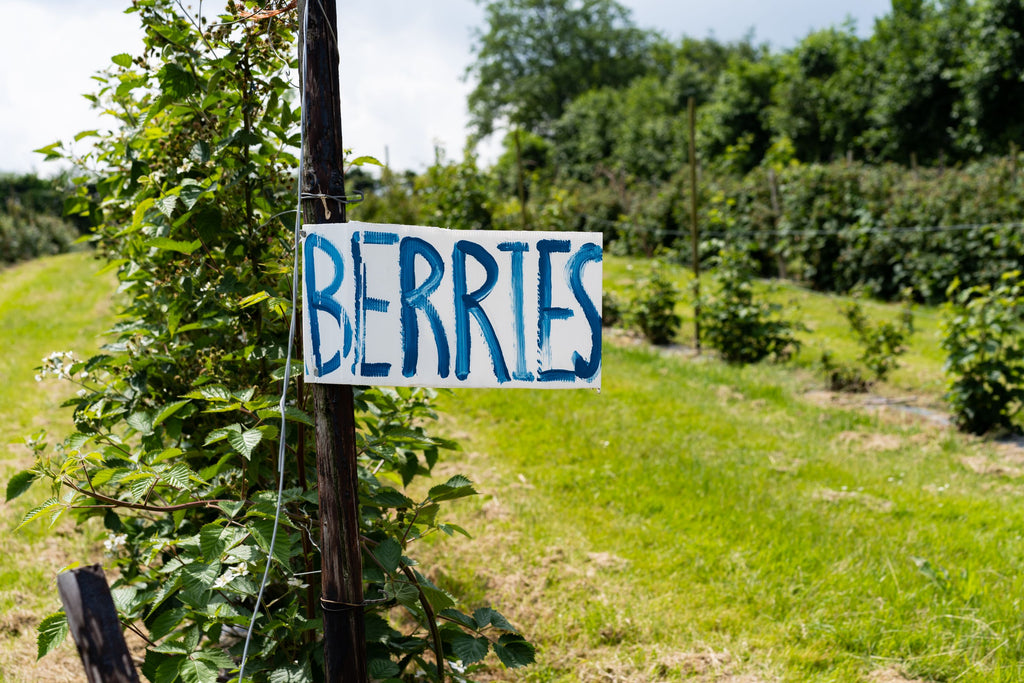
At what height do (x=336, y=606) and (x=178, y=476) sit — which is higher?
(x=178, y=476)

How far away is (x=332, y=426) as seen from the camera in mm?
1442

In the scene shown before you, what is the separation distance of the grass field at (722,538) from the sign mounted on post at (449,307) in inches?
58.5

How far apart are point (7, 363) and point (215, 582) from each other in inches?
270

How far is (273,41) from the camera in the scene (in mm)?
1875

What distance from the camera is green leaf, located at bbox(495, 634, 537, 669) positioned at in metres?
1.64

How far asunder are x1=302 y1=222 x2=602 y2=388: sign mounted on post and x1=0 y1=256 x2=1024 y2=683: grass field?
1.49 m

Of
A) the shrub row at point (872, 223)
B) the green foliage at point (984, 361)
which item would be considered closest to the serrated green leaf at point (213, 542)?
the green foliage at point (984, 361)

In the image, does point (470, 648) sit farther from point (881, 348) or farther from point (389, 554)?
point (881, 348)

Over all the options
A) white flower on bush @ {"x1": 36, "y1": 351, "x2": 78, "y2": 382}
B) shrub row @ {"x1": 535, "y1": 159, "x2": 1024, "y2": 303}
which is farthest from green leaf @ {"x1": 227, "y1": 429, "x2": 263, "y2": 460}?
shrub row @ {"x1": 535, "y1": 159, "x2": 1024, "y2": 303}

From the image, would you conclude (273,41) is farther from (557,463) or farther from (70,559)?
(557,463)

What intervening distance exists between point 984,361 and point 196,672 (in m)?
5.57

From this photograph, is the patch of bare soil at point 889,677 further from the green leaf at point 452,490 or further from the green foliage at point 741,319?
the green foliage at point 741,319

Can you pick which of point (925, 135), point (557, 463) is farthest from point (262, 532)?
point (925, 135)

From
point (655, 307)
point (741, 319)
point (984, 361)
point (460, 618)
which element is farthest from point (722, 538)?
point (655, 307)
